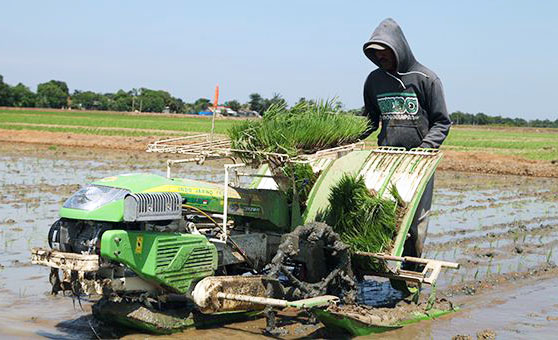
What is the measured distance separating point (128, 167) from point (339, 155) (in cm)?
1412

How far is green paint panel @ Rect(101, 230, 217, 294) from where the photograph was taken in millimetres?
4586

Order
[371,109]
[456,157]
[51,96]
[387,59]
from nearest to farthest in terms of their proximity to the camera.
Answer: [387,59]
[371,109]
[456,157]
[51,96]

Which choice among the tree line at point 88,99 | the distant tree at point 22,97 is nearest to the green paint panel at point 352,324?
the tree line at point 88,99

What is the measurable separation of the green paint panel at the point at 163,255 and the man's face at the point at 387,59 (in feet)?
7.68

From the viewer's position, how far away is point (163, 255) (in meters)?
4.81

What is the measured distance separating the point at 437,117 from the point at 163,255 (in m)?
2.82

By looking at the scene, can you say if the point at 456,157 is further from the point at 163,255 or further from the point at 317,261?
the point at 163,255

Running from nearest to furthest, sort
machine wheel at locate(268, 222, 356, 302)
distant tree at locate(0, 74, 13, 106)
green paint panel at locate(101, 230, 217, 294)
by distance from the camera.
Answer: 1. green paint panel at locate(101, 230, 217, 294)
2. machine wheel at locate(268, 222, 356, 302)
3. distant tree at locate(0, 74, 13, 106)

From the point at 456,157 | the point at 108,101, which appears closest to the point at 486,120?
the point at 108,101

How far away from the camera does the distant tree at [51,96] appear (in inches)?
3524

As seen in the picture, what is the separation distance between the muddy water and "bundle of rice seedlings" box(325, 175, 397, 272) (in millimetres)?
713

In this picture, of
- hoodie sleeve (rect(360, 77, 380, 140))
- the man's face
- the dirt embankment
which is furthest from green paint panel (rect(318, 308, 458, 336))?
the dirt embankment

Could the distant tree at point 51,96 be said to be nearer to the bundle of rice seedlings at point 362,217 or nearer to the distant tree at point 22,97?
the distant tree at point 22,97

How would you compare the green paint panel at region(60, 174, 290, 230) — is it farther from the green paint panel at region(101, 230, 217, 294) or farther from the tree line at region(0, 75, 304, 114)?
the tree line at region(0, 75, 304, 114)
